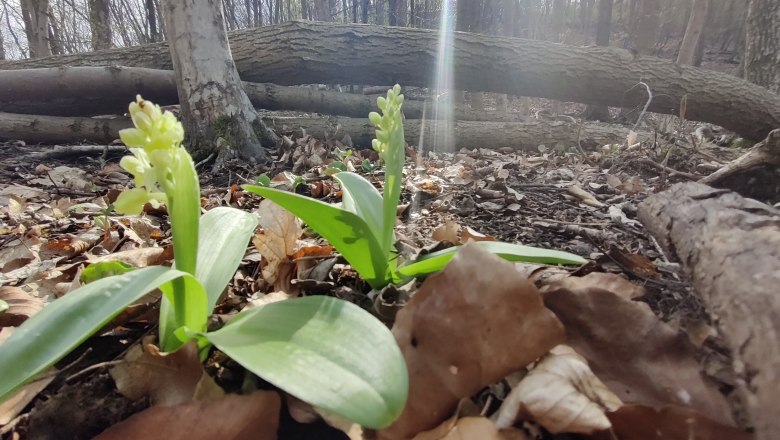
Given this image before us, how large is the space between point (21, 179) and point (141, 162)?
11.7 feet

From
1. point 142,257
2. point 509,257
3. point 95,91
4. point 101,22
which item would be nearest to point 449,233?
point 509,257

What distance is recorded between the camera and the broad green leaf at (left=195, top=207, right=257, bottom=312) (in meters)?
0.88

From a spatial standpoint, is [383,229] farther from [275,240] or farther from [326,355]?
[326,355]

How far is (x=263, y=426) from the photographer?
0.68 metres

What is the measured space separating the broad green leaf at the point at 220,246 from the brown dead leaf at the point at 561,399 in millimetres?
557

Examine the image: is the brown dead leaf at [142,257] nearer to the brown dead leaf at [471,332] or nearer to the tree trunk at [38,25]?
the brown dead leaf at [471,332]

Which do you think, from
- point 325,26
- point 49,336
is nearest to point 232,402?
point 49,336

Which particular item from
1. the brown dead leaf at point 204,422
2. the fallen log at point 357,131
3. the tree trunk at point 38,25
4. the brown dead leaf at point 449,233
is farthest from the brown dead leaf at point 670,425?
the tree trunk at point 38,25

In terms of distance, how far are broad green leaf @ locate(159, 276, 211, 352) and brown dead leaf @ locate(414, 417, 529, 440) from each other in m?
0.42

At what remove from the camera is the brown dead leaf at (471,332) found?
0.68 m

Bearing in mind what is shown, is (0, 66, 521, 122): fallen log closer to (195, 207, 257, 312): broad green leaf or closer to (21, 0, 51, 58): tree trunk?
(195, 207, 257, 312): broad green leaf

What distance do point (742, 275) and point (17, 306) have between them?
1.45 metres

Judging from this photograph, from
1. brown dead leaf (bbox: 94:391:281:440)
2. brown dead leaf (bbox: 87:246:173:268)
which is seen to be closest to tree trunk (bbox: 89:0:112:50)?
brown dead leaf (bbox: 87:246:173:268)

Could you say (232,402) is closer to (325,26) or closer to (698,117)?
(325,26)
